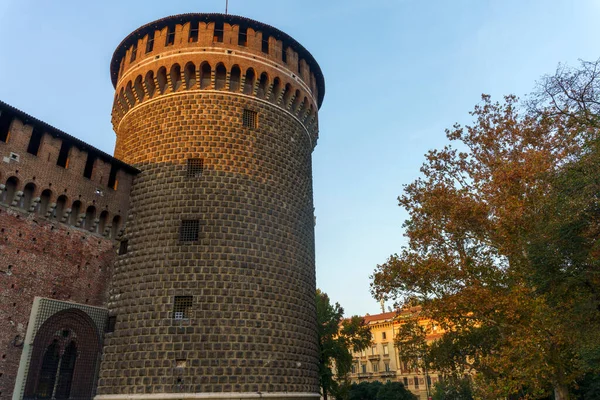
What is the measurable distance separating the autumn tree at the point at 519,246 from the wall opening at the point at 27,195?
469 inches

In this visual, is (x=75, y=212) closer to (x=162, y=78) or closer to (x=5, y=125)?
(x=5, y=125)

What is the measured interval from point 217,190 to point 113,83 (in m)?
9.62

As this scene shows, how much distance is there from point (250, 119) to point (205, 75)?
245 centimetres

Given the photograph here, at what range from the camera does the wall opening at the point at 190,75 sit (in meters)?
18.0

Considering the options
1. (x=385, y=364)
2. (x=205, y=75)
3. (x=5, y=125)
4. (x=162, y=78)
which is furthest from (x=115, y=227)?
(x=385, y=364)

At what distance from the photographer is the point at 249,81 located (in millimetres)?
18578

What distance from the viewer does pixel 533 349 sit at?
13.0 meters

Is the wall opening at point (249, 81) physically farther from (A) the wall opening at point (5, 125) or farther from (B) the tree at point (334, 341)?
(B) the tree at point (334, 341)

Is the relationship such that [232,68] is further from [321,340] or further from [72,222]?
[321,340]

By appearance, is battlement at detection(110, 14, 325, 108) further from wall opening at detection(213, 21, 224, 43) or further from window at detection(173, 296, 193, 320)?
window at detection(173, 296, 193, 320)

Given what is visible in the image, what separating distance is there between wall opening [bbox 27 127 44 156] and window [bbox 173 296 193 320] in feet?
21.8

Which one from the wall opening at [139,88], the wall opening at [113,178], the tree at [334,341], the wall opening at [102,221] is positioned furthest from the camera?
the tree at [334,341]

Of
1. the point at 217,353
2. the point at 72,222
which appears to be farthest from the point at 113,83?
the point at 217,353

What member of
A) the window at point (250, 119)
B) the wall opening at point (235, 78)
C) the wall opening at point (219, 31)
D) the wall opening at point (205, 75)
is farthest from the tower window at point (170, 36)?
the window at point (250, 119)
